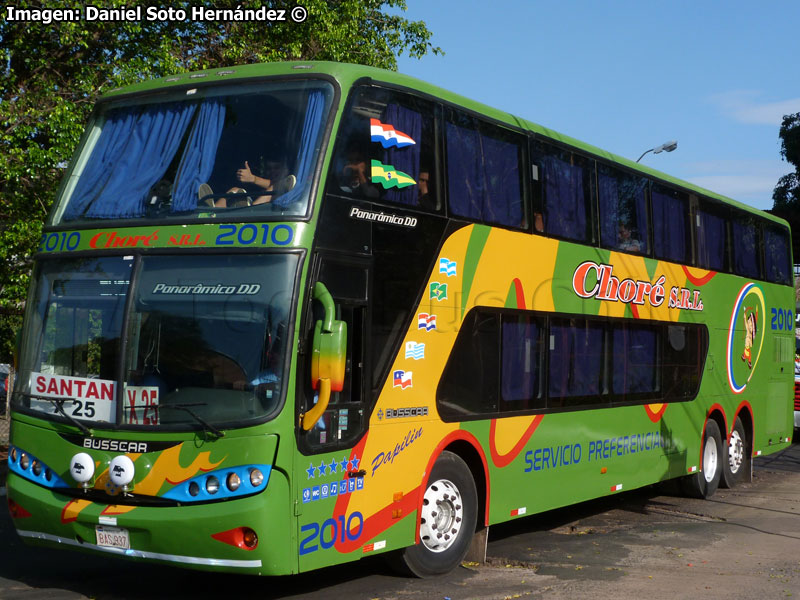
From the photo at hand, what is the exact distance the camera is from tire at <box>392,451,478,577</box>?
880 cm

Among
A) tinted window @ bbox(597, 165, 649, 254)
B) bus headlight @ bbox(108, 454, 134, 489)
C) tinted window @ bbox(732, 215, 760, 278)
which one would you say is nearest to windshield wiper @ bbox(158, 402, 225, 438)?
bus headlight @ bbox(108, 454, 134, 489)

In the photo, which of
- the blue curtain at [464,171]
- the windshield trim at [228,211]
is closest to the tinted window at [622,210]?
the blue curtain at [464,171]

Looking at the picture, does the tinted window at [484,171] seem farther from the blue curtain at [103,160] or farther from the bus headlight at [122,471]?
the bus headlight at [122,471]

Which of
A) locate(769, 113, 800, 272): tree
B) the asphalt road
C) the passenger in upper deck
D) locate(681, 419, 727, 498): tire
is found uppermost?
locate(769, 113, 800, 272): tree

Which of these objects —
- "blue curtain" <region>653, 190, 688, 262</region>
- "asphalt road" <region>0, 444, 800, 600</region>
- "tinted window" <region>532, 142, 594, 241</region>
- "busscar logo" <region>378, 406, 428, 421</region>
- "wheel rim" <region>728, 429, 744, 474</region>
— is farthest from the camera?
"wheel rim" <region>728, 429, 744, 474</region>

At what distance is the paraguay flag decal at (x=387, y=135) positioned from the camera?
8.29 meters

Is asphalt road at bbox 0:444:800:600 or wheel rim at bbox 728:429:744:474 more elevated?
wheel rim at bbox 728:429:744:474

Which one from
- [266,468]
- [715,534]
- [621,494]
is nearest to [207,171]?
[266,468]

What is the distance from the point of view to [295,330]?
727 cm

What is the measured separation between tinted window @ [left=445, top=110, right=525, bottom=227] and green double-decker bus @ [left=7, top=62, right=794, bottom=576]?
29 mm

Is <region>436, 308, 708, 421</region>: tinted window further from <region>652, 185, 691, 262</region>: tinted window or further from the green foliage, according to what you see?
the green foliage

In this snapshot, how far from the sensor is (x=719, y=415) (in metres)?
15.2

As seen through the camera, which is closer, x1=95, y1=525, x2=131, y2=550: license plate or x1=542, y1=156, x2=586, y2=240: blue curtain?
x1=95, y1=525, x2=131, y2=550: license plate

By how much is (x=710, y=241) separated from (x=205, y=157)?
29.7ft
